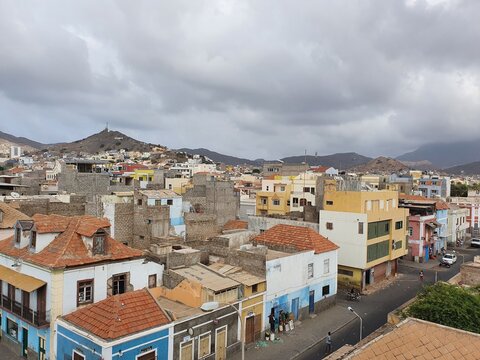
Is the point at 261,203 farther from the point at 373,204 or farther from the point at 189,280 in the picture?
the point at 189,280

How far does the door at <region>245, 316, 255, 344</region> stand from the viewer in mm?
26031

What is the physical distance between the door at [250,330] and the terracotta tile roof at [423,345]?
39.9 ft

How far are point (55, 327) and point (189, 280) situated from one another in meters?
7.52

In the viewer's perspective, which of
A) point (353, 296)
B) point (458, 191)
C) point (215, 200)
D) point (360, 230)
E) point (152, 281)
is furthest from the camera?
point (458, 191)

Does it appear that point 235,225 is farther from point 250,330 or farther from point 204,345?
point 204,345

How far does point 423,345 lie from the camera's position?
14273 millimetres

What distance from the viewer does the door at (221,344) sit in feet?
76.3

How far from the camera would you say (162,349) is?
66.2 feet

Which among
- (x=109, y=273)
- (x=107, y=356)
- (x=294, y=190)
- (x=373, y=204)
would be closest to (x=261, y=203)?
(x=294, y=190)

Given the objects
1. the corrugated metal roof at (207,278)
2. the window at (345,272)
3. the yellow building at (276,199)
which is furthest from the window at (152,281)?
the yellow building at (276,199)

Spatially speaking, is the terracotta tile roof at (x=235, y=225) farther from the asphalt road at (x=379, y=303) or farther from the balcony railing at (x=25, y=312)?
the balcony railing at (x=25, y=312)

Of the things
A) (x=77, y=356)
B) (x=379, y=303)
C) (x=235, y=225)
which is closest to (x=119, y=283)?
(x=77, y=356)

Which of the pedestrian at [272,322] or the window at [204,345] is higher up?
the window at [204,345]

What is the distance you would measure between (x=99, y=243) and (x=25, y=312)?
17.8ft
